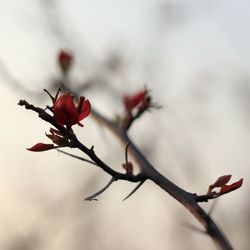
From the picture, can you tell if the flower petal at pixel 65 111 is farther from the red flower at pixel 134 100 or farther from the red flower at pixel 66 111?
the red flower at pixel 134 100

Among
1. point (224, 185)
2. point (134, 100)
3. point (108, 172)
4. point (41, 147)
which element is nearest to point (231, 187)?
point (224, 185)

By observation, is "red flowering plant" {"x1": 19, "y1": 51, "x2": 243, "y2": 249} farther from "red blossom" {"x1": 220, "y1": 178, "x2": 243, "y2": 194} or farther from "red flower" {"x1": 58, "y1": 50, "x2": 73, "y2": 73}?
"red flower" {"x1": 58, "y1": 50, "x2": 73, "y2": 73}

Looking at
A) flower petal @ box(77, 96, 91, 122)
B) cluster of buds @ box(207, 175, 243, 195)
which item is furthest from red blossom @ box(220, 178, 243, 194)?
flower petal @ box(77, 96, 91, 122)

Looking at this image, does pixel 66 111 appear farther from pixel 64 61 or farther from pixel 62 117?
pixel 64 61

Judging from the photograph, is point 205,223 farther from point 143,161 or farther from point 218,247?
point 143,161

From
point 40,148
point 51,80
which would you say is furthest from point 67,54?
point 40,148

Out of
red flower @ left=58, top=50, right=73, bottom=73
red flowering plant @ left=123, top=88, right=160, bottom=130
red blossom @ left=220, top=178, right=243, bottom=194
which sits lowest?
red blossom @ left=220, top=178, right=243, bottom=194
